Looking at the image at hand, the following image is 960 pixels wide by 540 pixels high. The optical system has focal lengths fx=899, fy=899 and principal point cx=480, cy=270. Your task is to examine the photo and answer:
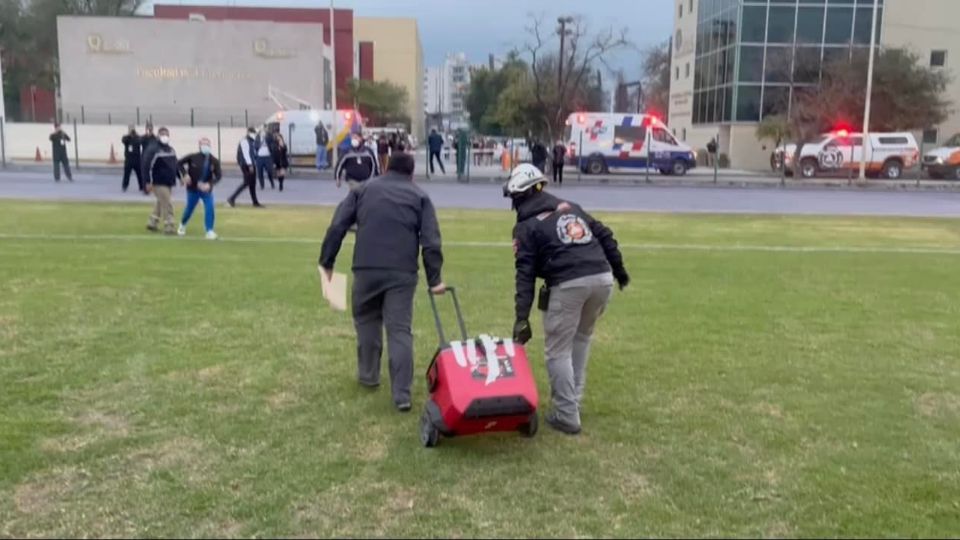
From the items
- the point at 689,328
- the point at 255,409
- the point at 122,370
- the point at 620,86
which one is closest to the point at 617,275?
the point at 255,409

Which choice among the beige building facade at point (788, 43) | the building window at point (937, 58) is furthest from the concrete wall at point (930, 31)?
the building window at point (937, 58)

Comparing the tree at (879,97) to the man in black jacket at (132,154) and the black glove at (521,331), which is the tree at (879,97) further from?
the black glove at (521,331)

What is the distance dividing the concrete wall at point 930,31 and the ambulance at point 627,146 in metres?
17.2

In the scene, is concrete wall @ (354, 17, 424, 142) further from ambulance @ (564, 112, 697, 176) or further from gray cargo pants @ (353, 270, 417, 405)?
gray cargo pants @ (353, 270, 417, 405)

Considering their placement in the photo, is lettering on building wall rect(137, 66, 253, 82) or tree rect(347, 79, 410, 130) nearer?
lettering on building wall rect(137, 66, 253, 82)

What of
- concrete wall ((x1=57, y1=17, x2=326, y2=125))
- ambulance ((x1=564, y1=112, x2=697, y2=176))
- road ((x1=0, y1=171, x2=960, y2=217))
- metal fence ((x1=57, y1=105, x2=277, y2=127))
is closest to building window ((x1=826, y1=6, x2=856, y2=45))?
ambulance ((x1=564, y1=112, x2=697, y2=176))

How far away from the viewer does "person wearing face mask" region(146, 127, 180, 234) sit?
1373 centimetres

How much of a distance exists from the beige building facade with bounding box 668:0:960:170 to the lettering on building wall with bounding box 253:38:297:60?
2283 cm

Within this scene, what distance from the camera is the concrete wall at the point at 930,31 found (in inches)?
1806

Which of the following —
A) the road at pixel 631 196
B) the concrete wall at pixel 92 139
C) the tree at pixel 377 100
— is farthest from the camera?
the tree at pixel 377 100

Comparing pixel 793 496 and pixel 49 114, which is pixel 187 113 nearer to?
pixel 49 114

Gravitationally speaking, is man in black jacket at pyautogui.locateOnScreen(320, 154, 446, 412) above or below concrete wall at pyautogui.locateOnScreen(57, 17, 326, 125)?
below

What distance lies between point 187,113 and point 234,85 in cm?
278

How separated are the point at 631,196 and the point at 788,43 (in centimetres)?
2389
